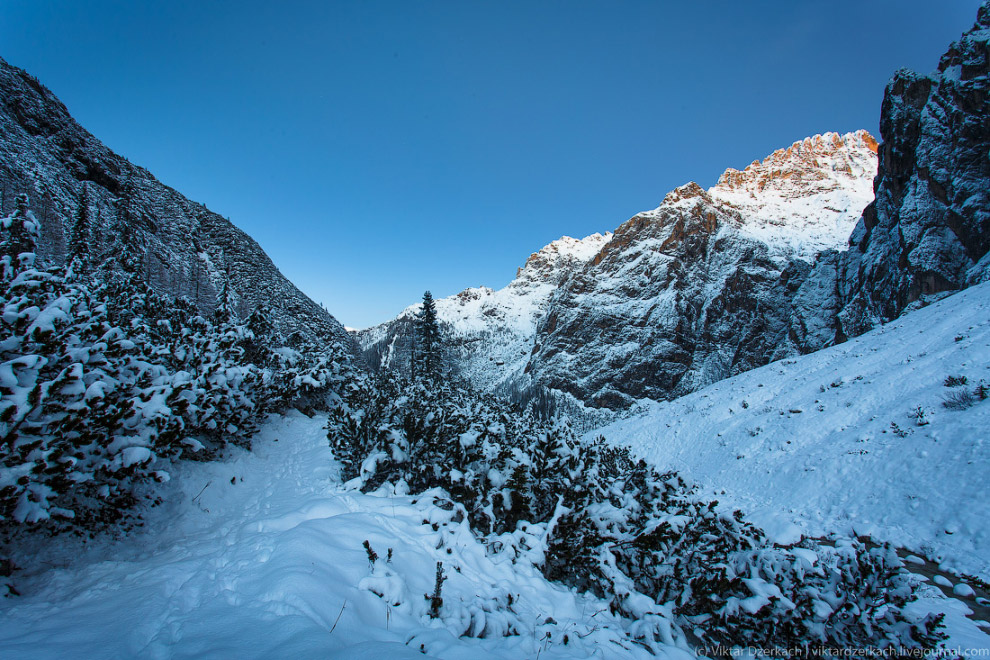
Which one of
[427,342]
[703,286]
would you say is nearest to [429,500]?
[427,342]

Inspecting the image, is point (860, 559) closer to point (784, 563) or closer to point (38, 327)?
point (784, 563)

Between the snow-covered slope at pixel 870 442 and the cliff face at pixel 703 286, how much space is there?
7290 centimetres

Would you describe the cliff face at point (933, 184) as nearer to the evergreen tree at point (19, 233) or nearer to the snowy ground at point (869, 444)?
the snowy ground at point (869, 444)

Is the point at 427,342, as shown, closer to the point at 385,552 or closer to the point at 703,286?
the point at 385,552

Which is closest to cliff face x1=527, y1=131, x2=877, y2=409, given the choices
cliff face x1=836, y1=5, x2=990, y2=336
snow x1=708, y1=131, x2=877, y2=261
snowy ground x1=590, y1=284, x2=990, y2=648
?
snow x1=708, y1=131, x2=877, y2=261

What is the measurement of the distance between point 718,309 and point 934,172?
6000 centimetres

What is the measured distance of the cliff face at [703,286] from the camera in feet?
322

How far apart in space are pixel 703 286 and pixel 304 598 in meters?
127

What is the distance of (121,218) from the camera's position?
26828 millimetres

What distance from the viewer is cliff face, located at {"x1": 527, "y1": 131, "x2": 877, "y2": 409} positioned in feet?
322

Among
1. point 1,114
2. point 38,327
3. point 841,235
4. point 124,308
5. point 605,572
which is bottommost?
point 605,572

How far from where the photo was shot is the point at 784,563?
470 cm

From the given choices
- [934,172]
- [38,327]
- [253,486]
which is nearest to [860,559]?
[38,327]

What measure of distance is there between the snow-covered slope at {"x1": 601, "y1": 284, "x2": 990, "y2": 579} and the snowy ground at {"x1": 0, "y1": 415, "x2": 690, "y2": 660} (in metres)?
8.70
